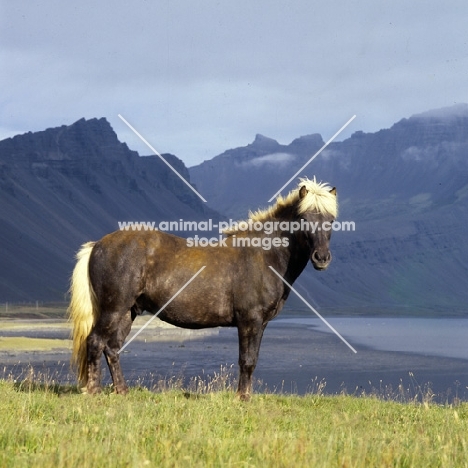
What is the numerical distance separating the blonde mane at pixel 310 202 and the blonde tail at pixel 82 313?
2.85 metres

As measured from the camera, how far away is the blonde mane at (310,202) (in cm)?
1128

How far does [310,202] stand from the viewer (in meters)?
11.3

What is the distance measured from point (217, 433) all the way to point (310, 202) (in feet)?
15.1

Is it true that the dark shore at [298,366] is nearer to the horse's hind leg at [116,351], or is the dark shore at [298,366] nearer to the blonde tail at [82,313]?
the blonde tail at [82,313]

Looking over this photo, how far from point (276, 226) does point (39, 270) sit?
18423 centimetres

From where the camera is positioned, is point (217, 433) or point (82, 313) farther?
point (82, 313)

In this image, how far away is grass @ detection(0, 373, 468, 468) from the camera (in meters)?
6.09

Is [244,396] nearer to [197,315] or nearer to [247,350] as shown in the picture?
[247,350]

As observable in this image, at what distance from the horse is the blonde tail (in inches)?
0.6

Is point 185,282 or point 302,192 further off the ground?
point 302,192

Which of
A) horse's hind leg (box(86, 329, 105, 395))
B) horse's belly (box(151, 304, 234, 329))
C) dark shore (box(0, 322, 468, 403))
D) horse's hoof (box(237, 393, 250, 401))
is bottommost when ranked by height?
dark shore (box(0, 322, 468, 403))

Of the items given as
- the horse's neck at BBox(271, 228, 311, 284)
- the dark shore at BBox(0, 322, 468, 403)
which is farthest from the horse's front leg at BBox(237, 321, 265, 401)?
the dark shore at BBox(0, 322, 468, 403)

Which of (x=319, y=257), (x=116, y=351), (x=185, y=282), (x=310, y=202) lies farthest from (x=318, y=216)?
(x=116, y=351)

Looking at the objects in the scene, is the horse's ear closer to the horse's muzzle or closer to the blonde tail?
the horse's muzzle
